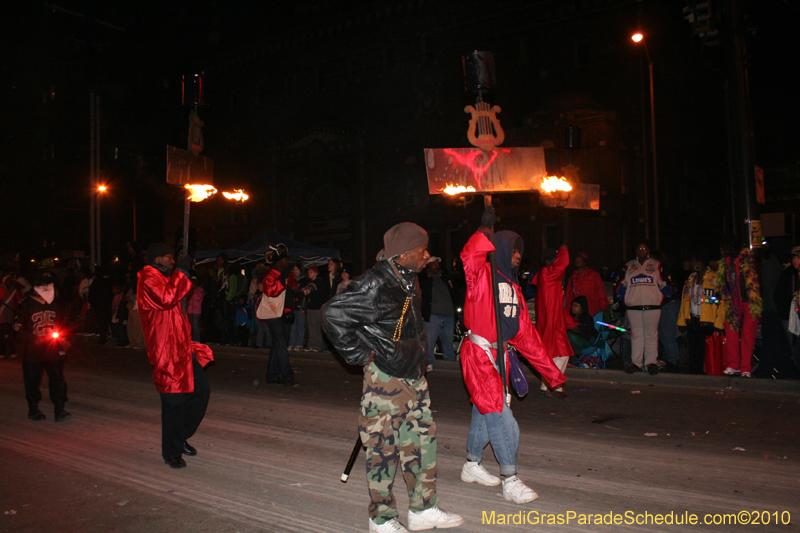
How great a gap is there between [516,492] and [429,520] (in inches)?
31.7

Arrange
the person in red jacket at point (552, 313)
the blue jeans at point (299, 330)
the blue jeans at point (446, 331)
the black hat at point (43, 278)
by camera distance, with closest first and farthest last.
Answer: the black hat at point (43, 278), the person in red jacket at point (552, 313), the blue jeans at point (446, 331), the blue jeans at point (299, 330)

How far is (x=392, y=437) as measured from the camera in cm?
364

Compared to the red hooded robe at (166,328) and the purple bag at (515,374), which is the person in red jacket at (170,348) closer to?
the red hooded robe at (166,328)

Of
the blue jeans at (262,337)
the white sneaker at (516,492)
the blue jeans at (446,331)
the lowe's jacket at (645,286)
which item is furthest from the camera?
the blue jeans at (262,337)

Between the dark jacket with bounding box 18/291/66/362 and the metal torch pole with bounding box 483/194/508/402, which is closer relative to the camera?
the metal torch pole with bounding box 483/194/508/402

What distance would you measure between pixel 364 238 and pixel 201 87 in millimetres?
19172

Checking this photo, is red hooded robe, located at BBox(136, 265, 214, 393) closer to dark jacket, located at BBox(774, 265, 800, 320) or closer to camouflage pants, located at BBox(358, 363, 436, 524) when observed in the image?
camouflage pants, located at BBox(358, 363, 436, 524)

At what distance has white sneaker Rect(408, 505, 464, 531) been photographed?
12.5 feet

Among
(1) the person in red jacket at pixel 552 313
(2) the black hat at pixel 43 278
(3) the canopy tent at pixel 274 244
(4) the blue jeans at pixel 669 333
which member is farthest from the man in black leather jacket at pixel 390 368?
(3) the canopy tent at pixel 274 244

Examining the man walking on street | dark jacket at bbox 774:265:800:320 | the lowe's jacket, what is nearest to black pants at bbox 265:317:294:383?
the man walking on street

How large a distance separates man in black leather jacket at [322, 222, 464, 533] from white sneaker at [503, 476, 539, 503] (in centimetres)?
78

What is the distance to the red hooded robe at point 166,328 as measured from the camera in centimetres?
532

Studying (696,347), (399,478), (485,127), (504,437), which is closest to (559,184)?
(696,347)

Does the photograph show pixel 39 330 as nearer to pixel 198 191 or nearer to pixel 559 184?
pixel 198 191
